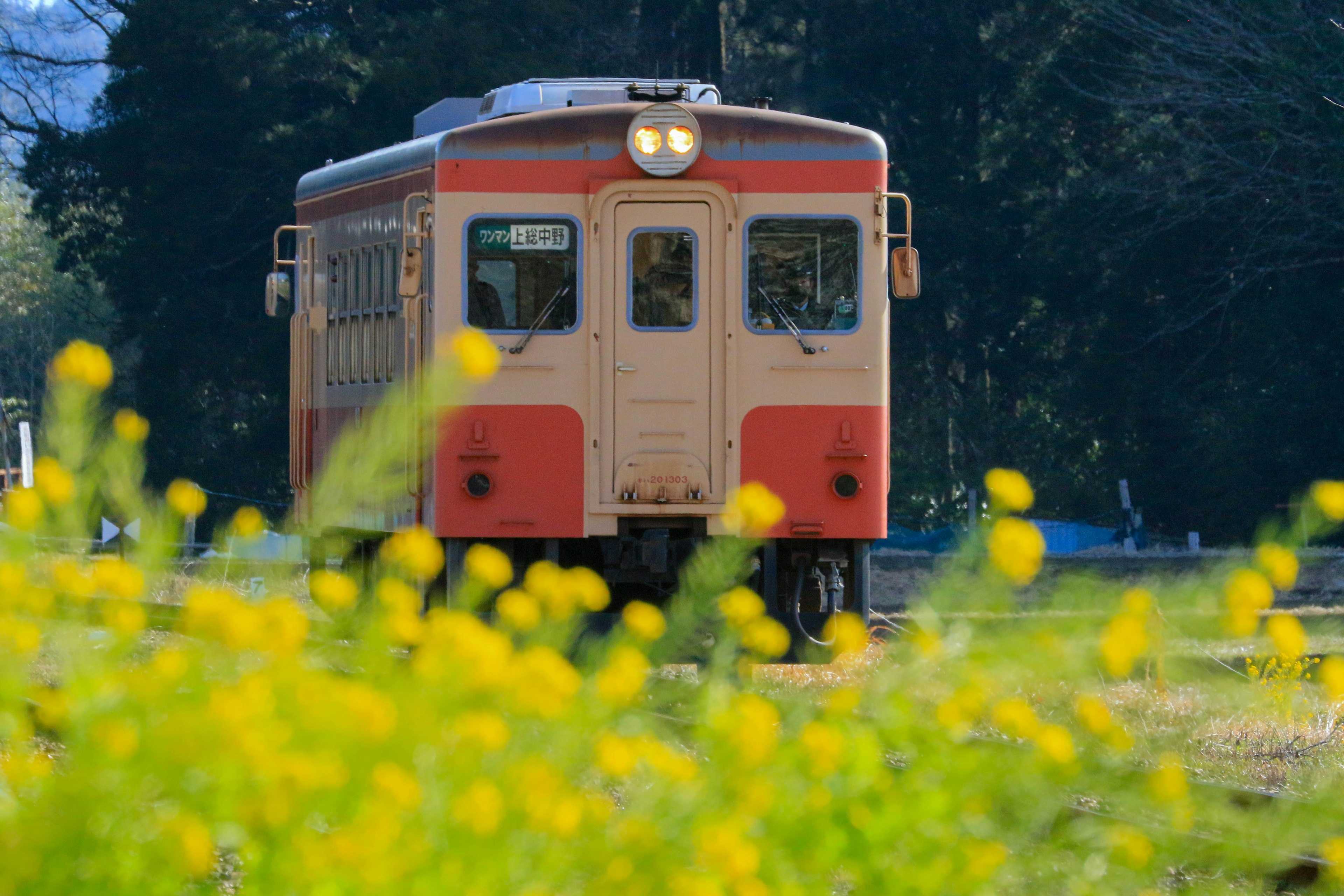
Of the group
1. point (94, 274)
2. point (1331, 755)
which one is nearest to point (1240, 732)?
point (1331, 755)

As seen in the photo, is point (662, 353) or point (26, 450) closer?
point (662, 353)

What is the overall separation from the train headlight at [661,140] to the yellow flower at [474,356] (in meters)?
6.93

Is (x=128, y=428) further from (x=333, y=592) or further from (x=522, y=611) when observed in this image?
(x=522, y=611)

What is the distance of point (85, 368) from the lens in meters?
2.86

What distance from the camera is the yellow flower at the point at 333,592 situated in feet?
9.68

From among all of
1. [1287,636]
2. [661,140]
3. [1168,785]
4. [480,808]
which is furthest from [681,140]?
[480,808]

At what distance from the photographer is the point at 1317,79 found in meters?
28.0

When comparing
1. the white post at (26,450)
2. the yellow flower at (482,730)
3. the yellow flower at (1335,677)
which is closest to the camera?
the yellow flower at (482,730)

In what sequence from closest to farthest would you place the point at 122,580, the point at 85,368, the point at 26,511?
the point at 122,580
the point at 26,511
the point at 85,368

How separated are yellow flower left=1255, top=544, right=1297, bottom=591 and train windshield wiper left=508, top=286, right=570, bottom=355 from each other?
22.7 feet

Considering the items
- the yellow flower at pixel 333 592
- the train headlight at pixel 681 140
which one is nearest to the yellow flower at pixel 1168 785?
Result: the yellow flower at pixel 333 592

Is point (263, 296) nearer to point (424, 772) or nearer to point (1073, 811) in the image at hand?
point (1073, 811)

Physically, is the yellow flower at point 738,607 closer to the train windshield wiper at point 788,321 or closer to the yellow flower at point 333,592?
the yellow flower at point 333,592

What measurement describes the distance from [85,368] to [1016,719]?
1446mm
